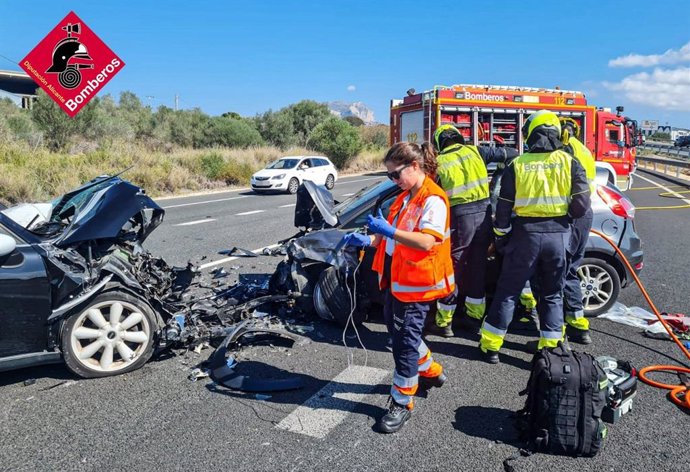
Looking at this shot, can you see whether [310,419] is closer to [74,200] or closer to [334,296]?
[334,296]

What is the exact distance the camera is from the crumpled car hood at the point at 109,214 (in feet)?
13.0

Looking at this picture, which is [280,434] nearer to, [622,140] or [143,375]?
[143,375]

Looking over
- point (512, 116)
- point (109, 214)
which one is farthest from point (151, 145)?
point (109, 214)

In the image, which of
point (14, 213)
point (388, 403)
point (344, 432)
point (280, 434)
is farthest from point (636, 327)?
point (14, 213)

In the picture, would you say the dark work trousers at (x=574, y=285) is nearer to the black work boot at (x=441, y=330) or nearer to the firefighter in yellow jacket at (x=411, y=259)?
the black work boot at (x=441, y=330)

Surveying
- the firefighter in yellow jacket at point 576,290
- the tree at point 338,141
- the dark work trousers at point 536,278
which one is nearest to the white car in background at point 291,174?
the tree at point 338,141

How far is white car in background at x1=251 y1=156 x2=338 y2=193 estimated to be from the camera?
19781 mm

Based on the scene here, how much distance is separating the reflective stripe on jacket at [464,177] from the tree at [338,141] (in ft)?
99.5

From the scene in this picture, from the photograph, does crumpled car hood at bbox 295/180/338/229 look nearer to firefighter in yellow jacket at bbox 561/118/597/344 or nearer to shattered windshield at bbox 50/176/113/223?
shattered windshield at bbox 50/176/113/223

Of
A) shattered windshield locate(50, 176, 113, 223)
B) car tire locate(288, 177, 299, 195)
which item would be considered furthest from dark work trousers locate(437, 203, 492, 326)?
car tire locate(288, 177, 299, 195)

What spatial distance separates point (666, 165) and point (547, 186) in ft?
102

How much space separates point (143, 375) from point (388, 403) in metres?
1.90

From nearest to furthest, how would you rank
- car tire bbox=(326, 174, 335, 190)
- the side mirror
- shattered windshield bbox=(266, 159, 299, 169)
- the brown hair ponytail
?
the brown hair ponytail, the side mirror, shattered windshield bbox=(266, 159, 299, 169), car tire bbox=(326, 174, 335, 190)

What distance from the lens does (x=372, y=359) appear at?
4277 millimetres
